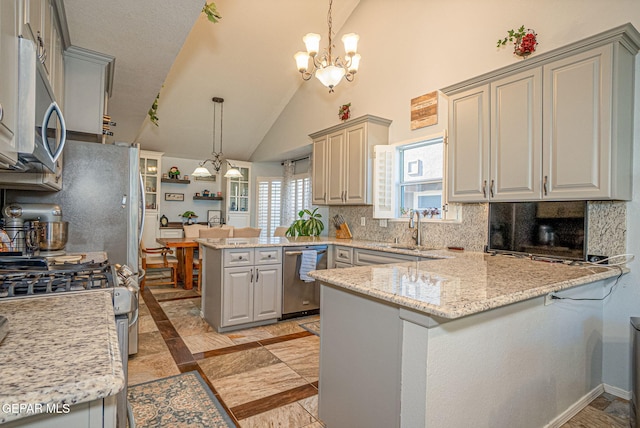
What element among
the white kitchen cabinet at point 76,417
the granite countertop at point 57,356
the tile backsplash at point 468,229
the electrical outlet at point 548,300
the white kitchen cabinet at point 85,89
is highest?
the white kitchen cabinet at point 85,89

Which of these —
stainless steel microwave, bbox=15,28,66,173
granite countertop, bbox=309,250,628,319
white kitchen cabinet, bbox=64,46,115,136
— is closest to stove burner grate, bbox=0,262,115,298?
stainless steel microwave, bbox=15,28,66,173

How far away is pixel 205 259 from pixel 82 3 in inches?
93.5

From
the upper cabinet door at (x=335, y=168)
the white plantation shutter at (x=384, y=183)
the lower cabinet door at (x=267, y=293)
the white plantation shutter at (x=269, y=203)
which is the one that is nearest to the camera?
the lower cabinet door at (x=267, y=293)

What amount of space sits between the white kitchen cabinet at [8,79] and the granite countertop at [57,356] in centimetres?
46

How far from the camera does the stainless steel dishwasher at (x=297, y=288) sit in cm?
362

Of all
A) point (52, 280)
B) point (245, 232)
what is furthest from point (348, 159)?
point (52, 280)

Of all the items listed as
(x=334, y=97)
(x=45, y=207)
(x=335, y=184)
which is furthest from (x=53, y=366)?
(x=334, y=97)

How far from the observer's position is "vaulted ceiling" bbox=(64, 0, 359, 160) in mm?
2117

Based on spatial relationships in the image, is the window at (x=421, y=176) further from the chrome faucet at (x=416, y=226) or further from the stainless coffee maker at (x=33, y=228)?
the stainless coffee maker at (x=33, y=228)

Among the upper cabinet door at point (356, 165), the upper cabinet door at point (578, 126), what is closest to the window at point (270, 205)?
the upper cabinet door at point (356, 165)

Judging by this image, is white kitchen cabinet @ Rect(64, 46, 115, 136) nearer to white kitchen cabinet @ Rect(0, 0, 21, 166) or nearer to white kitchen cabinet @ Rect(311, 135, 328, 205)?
white kitchen cabinet @ Rect(0, 0, 21, 166)

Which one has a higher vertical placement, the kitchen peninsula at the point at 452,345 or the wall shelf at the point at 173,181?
the wall shelf at the point at 173,181

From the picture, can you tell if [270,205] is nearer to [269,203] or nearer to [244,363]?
[269,203]

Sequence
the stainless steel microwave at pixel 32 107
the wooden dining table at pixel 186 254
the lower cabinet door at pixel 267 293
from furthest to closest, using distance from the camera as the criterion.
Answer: the wooden dining table at pixel 186 254 → the lower cabinet door at pixel 267 293 → the stainless steel microwave at pixel 32 107
